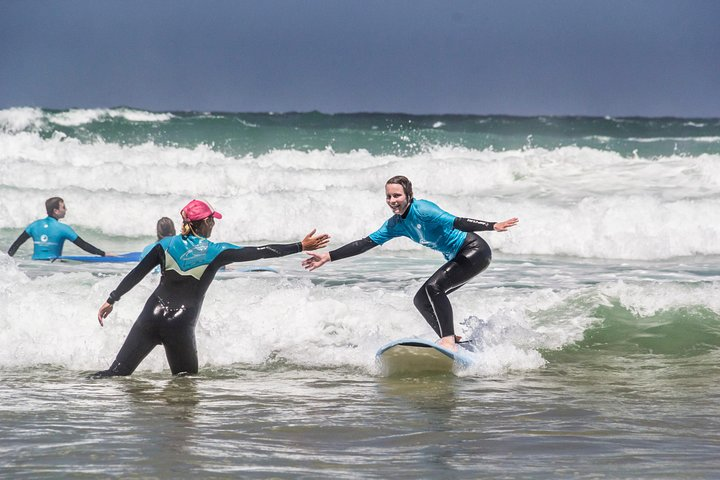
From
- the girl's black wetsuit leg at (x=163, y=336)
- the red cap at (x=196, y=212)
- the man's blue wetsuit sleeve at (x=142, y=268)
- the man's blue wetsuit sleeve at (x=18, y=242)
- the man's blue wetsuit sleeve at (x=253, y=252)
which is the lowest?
the girl's black wetsuit leg at (x=163, y=336)

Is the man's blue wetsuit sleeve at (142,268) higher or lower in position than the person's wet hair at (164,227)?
lower

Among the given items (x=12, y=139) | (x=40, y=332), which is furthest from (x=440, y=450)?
(x=12, y=139)

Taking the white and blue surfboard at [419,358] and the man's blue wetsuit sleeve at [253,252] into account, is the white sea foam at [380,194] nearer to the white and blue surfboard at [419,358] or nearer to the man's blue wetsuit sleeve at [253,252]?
the white and blue surfboard at [419,358]

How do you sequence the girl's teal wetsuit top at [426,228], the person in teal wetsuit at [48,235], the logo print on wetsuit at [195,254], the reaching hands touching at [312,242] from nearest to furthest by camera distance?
the reaching hands touching at [312,242], the logo print on wetsuit at [195,254], the girl's teal wetsuit top at [426,228], the person in teal wetsuit at [48,235]

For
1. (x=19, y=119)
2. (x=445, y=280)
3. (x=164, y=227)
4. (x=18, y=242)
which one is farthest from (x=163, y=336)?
(x=19, y=119)

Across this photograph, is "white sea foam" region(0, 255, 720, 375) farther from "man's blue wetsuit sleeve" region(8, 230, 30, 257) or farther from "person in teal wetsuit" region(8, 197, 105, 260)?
"person in teal wetsuit" region(8, 197, 105, 260)

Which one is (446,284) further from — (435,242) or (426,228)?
(426,228)

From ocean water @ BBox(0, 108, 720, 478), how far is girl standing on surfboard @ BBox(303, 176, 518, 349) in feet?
2.03

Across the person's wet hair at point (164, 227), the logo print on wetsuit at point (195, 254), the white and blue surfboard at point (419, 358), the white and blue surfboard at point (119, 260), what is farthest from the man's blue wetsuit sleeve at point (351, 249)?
the white and blue surfboard at point (119, 260)

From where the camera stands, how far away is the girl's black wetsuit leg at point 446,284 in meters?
8.20

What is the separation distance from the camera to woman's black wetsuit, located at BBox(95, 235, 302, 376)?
7.11 m

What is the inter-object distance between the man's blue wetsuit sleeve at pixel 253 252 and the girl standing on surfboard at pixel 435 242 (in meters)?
0.72

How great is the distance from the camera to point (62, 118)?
111ft

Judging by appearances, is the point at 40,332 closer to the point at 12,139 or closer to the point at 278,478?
the point at 278,478
